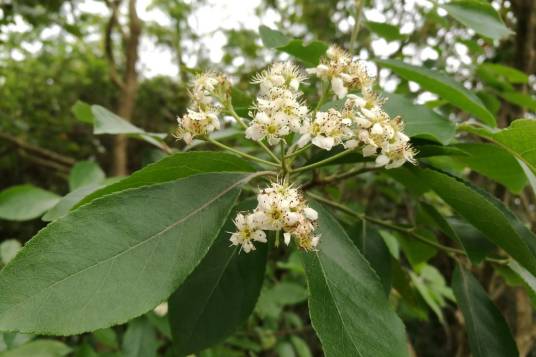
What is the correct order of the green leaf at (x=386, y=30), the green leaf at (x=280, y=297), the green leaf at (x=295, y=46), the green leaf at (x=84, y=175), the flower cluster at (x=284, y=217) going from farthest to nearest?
1. the green leaf at (x=280, y=297)
2. the green leaf at (x=84, y=175)
3. the green leaf at (x=386, y=30)
4. the green leaf at (x=295, y=46)
5. the flower cluster at (x=284, y=217)

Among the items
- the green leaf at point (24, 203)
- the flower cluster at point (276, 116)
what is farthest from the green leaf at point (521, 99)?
the green leaf at point (24, 203)

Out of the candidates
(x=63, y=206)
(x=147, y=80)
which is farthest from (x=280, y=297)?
(x=147, y=80)

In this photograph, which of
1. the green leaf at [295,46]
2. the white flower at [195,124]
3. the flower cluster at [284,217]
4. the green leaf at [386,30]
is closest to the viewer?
the flower cluster at [284,217]

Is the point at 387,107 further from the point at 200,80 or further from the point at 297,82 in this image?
the point at 200,80

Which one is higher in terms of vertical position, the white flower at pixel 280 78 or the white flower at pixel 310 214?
the white flower at pixel 280 78

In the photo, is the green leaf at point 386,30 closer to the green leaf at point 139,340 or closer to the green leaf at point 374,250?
the green leaf at point 374,250

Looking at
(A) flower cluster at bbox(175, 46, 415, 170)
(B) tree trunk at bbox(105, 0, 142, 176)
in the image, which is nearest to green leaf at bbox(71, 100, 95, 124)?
(A) flower cluster at bbox(175, 46, 415, 170)

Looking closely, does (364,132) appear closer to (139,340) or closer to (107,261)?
(107,261)
